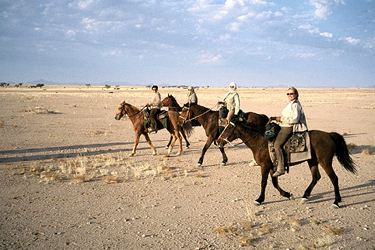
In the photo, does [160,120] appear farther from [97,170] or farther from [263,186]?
[263,186]

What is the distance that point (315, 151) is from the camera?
5.98 meters

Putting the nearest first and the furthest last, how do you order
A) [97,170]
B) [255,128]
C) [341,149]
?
[341,149], [255,128], [97,170]

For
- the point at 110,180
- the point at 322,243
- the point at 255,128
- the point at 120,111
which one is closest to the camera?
the point at 322,243

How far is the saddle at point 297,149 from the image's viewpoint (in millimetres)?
5891

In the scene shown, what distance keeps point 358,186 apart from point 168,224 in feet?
18.6

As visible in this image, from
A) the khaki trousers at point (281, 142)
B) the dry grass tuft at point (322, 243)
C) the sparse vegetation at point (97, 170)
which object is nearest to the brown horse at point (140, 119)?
the sparse vegetation at point (97, 170)

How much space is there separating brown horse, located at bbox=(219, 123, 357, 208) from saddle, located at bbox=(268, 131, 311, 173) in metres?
0.17

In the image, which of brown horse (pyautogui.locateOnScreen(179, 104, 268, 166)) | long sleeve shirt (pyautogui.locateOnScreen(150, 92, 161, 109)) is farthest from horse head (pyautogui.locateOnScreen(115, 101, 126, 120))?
brown horse (pyautogui.locateOnScreen(179, 104, 268, 166))

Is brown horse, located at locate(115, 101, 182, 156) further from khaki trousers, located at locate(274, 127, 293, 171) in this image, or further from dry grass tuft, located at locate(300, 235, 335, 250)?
dry grass tuft, located at locate(300, 235, 335, 250)

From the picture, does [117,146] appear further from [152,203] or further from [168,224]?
[168,224]

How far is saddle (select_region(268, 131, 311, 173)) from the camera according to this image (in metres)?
5.89

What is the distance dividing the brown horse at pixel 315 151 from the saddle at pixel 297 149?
0.56 feet

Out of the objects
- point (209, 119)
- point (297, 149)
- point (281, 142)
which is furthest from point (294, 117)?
point (209, 119)

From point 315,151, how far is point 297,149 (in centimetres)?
45
